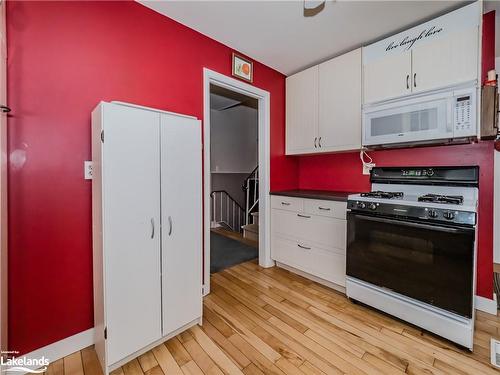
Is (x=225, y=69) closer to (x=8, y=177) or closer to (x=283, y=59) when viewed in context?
(x=283, y=59)

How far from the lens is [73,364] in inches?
56.7

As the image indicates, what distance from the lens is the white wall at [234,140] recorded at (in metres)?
5.09

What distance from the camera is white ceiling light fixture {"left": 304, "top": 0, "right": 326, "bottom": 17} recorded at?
1794 mm

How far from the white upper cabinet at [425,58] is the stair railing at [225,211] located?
363 centimetres

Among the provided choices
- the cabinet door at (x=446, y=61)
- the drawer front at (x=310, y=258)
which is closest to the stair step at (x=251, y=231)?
the drawer front at (x=310, y=258)

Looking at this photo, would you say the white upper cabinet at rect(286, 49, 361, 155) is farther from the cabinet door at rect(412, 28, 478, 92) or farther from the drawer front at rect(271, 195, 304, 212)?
the drawer front at rect(271, 195, 304, 212)

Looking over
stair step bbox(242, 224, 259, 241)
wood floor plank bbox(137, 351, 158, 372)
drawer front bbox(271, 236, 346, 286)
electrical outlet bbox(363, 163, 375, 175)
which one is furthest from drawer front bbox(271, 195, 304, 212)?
wood floor plank bbox(137, 351, 158, 372)

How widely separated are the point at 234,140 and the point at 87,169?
397 cm

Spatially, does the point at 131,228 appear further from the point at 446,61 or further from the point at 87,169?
the point at 446,61

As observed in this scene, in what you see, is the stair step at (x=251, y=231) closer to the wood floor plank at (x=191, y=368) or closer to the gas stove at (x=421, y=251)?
the gas stove at (x=421, y=251)

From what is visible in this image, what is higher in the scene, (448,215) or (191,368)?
(448,215)

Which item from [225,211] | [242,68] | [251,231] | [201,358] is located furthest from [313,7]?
[225,211]

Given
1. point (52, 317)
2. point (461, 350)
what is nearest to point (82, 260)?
point (52, 317)

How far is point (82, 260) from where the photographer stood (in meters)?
1.57
